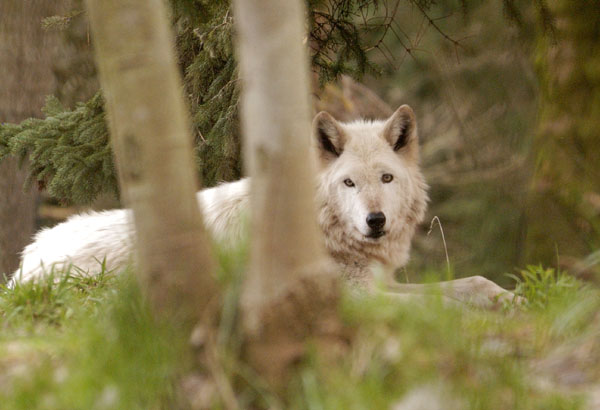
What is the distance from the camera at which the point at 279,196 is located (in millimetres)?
2289

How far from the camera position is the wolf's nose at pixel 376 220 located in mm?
4582

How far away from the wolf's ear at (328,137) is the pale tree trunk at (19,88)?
4.26 m

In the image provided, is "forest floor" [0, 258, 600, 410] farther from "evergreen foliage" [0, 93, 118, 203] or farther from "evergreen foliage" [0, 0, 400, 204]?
"evergreen foliage" [0, 93, 118, 203]

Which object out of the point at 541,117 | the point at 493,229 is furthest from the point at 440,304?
the point at 493,229

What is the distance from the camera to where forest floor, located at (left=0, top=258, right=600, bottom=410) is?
2.15 metres

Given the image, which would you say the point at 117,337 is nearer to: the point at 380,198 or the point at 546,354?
the point at 546,354

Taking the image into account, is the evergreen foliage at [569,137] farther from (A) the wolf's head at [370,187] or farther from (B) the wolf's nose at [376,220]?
(B) the wolf's nose at [376,220]

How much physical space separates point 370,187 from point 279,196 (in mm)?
2520

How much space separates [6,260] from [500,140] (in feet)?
29.6

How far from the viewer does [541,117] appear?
506 cm

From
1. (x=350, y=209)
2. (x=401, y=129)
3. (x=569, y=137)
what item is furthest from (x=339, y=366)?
→ (x=569, y=137)

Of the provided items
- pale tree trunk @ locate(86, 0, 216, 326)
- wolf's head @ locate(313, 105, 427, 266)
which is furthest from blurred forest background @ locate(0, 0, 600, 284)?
pale tree trunk @ locate(86, 0, 216, 326)

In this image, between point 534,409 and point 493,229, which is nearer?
point 534,409

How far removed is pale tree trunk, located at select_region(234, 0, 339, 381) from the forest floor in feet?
0.36
